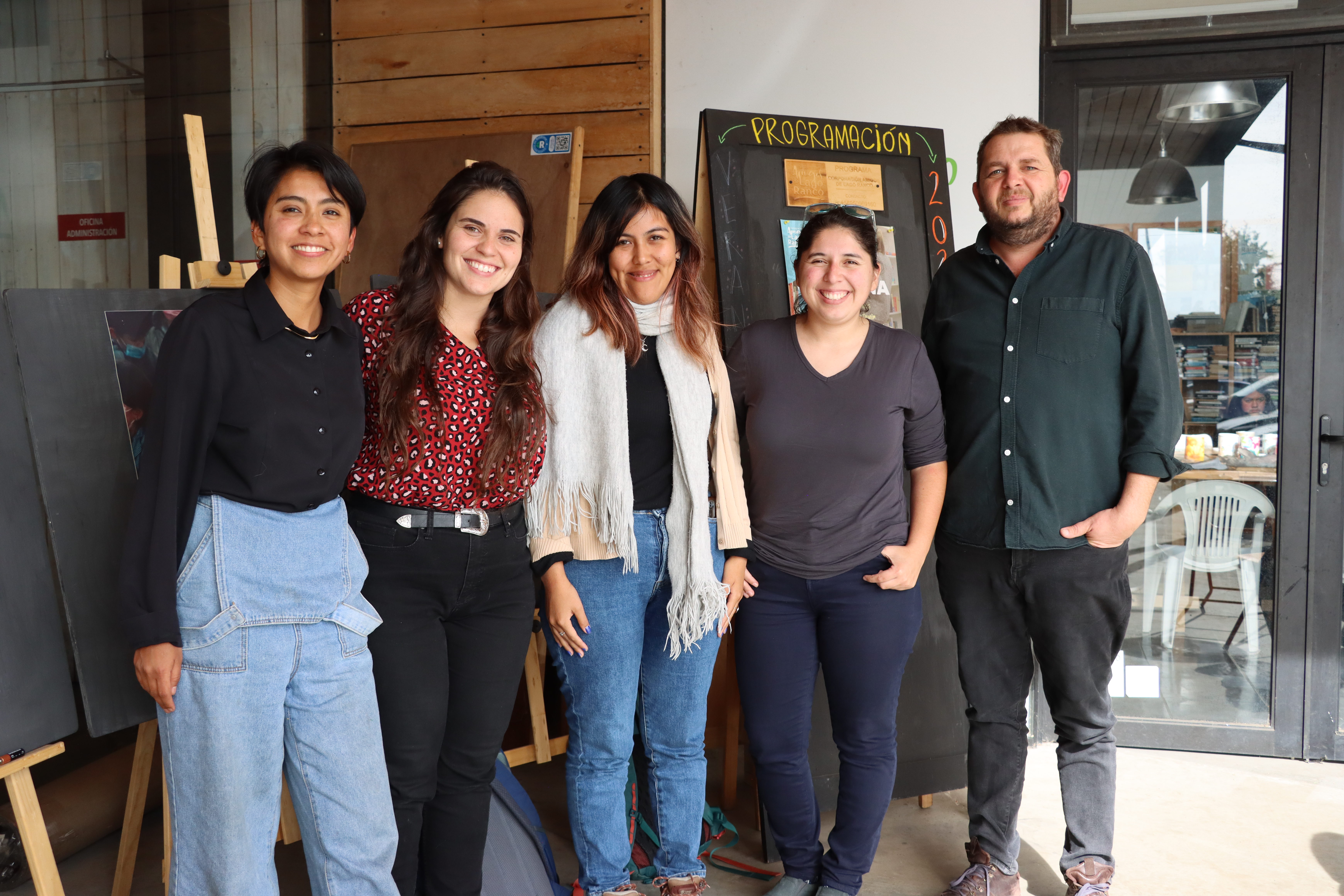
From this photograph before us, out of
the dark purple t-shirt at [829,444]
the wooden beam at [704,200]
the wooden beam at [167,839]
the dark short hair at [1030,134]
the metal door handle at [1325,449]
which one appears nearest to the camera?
the wooden beam at [167,839]

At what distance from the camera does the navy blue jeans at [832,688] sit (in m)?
2.19

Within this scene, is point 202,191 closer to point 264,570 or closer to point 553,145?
point 264,570

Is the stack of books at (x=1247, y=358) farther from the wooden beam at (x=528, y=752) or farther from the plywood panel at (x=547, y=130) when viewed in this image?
the wooden beam at (x=528, y=752)

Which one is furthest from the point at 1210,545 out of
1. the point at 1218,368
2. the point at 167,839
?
the point at 167,839

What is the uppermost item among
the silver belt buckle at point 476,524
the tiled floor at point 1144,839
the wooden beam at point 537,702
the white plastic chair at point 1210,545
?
the silver belt buckle at point 476,524

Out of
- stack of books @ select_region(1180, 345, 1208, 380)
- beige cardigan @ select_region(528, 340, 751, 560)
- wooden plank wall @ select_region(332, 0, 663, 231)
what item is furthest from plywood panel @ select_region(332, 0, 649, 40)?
stack of books @ select_region(1180, 345, 1208, 380)

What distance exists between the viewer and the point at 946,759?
2.97 meters

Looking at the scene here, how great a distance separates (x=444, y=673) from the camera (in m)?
1.85

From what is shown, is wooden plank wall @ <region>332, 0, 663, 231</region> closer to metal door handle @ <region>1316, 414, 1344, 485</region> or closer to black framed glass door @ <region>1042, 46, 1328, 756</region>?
black framed glass door @ <region>1042, 46, 1328, 756</region>

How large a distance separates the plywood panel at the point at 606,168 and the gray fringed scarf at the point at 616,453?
1686 millimetres

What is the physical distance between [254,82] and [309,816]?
2.88 metres

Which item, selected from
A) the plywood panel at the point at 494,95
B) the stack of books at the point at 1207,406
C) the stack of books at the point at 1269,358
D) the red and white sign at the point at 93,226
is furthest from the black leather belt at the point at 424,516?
the stack of books at the point at 1269,358

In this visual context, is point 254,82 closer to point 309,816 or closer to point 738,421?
point 738,421

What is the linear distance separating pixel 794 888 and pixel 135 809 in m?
1.59
